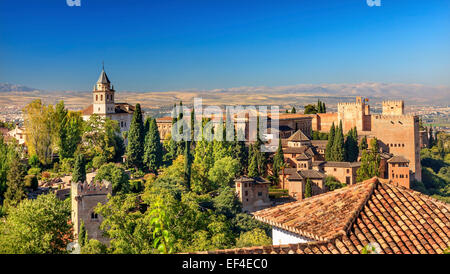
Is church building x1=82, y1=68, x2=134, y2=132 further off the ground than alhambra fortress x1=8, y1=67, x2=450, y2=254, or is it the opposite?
church building x1=82, y1=68, x2=134, y2=132

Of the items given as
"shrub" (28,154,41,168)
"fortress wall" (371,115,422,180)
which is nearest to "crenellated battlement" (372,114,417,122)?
"fortress wall" (371,115,422,180)

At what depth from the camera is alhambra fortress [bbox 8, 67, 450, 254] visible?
4230mm

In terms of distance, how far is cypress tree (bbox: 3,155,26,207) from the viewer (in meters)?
19.3

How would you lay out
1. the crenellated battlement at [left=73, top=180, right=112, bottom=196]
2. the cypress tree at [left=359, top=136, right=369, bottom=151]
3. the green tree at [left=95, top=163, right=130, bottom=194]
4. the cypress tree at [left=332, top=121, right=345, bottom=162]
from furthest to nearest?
the cypress tree at [left=359, top=136, right=369, bottom=151] < the cypress tree at [left=332, top=121, right=345, bottom=162] < the green tree at [left=95, top=163, right=130, bottom=194] < the crenellated battlement at [left=73, top=180, right=112, bottom=196]

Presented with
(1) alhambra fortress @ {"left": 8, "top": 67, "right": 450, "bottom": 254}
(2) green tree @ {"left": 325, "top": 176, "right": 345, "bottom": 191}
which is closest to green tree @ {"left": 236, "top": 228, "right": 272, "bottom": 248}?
(1) alhambra fortress @ {"left": 8, "top": 67, "right": 450, "bottom": 254}

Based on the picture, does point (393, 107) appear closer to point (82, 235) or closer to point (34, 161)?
point (34, 161)

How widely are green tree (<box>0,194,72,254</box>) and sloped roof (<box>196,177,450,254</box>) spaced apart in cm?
762

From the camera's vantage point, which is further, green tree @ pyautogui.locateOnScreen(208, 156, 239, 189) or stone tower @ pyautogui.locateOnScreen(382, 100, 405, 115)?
stone tower @ pyautogui.locateOnScreen(382, 100, 405, 115)

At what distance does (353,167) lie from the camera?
2611 cm

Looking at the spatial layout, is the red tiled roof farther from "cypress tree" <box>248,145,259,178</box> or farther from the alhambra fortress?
"cypress tree" <box>248,145,259,178</box>

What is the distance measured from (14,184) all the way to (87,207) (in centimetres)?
411

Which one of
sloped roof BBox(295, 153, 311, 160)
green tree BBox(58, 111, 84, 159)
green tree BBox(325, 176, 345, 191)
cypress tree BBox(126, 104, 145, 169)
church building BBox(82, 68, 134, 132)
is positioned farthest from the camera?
church building BBox(82, 68, 134, 132)

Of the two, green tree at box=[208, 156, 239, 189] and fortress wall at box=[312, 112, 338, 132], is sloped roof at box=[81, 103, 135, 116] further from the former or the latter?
fortress wall at box=[312, 112, 338, 132]

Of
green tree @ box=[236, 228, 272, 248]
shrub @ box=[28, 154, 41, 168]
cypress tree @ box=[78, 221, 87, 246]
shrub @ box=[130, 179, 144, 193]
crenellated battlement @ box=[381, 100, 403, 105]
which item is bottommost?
green tree @ box=[236, 228, 272, 248]
